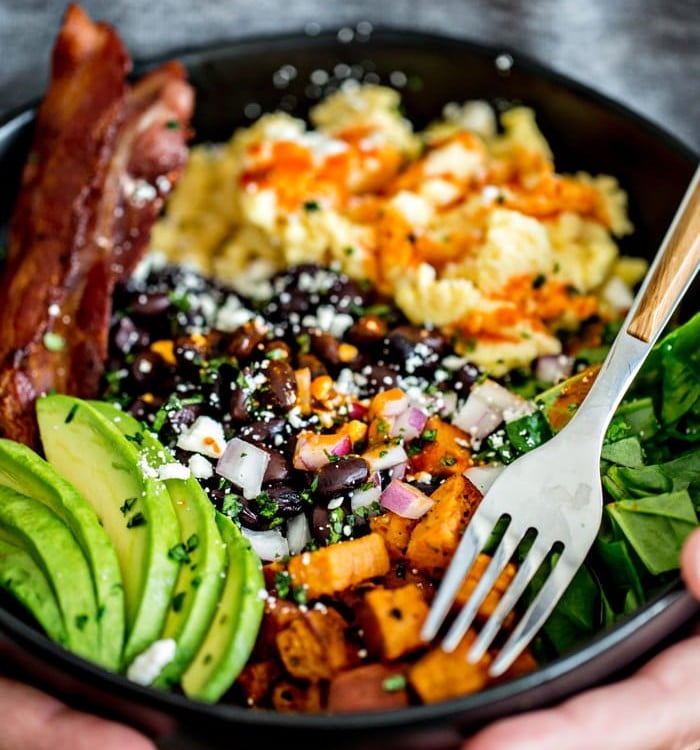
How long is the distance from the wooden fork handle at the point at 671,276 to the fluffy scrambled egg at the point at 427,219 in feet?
2.21

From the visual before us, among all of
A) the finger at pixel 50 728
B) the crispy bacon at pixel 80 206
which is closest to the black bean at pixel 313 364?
the crispy bacon at pixel 80 206

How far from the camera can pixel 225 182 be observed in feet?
13.2

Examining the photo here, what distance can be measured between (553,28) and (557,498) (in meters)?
2.93

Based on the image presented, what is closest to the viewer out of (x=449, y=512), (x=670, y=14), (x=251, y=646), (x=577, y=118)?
(x=251, y=646)

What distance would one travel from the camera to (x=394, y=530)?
8.66ft

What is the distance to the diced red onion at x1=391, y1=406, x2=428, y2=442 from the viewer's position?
2.98 m

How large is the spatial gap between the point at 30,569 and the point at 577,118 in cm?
278

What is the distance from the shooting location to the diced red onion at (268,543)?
2.66 m

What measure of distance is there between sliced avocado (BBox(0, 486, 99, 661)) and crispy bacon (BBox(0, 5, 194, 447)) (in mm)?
511

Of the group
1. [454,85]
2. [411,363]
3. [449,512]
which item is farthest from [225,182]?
[449,512]

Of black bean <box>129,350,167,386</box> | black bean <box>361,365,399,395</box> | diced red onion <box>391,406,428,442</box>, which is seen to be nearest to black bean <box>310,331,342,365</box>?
black bean <box>361,365,399,395</box>

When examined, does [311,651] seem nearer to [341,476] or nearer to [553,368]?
[341,476]

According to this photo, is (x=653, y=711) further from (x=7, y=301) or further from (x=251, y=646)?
(x=7, y=301)

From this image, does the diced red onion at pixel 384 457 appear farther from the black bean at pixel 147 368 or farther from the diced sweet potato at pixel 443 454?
the black bean at pixel 147 368
